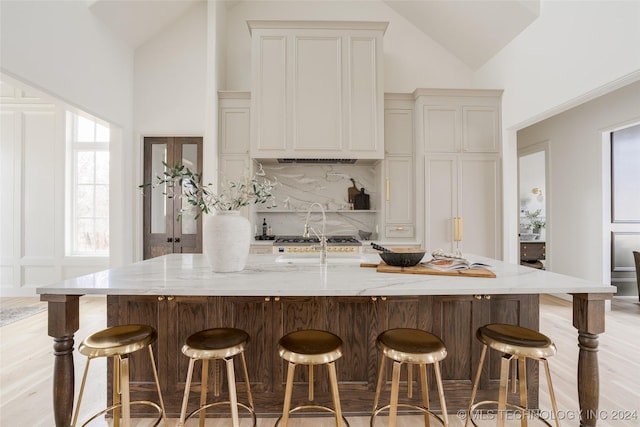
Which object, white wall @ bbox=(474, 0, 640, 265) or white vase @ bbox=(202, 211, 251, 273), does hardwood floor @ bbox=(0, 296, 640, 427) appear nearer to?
white vase @ bbox=(202, 211, 251, 273)

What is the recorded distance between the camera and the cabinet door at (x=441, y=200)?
404 cm

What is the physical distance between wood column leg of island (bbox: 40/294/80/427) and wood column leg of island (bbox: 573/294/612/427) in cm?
242

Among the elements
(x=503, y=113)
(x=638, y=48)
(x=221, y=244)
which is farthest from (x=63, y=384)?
(x=503, y=113)

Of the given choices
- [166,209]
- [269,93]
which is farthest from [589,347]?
[166,209]

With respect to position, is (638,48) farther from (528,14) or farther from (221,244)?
(221,244)

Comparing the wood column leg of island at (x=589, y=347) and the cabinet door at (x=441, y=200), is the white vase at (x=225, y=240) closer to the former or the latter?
the wood column leg of island at (x=589, y=347)

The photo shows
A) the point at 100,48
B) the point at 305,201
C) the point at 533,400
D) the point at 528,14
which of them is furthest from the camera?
the point at 305,201

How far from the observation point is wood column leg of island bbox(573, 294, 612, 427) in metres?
1.59

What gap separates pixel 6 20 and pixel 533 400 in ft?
15.3

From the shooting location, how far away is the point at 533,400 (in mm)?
2018

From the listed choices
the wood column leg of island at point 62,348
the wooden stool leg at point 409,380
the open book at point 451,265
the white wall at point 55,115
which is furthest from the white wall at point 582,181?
the white wall at point 55,115

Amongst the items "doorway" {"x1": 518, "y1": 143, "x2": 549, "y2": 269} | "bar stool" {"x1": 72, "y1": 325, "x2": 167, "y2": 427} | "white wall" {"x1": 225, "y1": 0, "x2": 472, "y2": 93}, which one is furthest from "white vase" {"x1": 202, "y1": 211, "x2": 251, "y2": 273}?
"doorway" {"x1": 518, "y1": 143, "x2": 549, "y2": 269}

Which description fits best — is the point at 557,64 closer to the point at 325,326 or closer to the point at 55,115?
the point at 325,326

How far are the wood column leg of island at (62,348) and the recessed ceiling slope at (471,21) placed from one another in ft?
15.1
